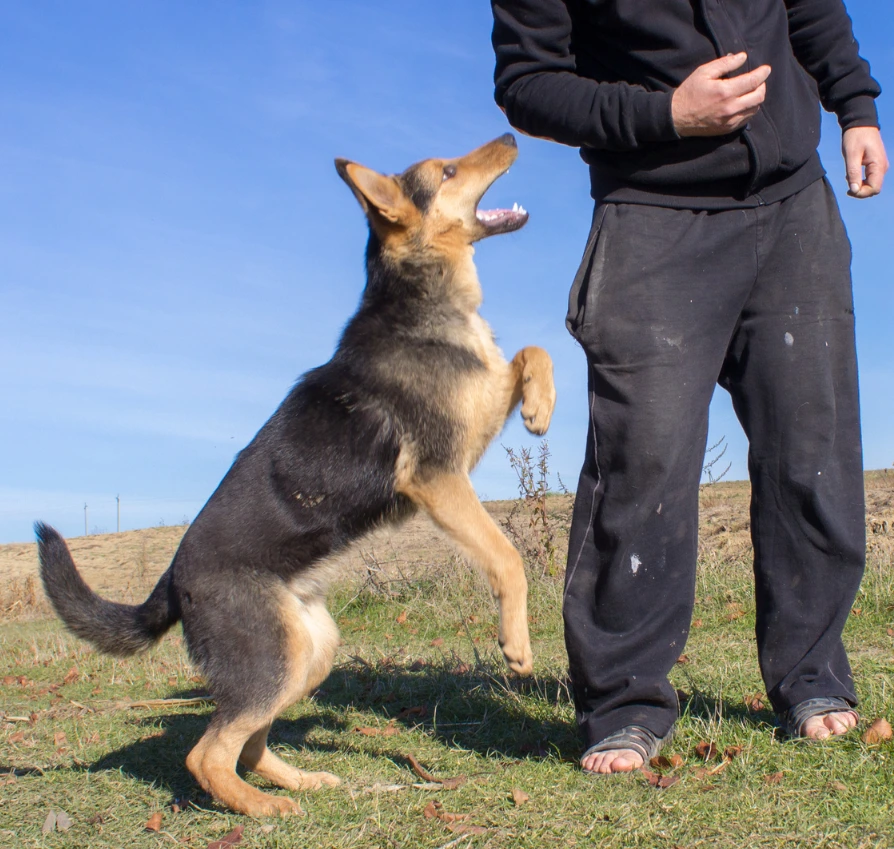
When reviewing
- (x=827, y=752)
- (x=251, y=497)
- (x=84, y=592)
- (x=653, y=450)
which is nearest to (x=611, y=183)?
(x=653, y=450)

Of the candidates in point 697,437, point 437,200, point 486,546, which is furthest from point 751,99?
point 486,546

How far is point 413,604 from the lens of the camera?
6.66 m

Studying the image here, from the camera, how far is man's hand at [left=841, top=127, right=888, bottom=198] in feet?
10.5

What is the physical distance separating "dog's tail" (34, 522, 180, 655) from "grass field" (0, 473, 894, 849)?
55 centimetres

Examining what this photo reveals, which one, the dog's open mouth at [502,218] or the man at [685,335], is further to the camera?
the dog's open mouth at [502,218]

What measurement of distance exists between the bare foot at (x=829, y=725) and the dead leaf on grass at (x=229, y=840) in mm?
1908

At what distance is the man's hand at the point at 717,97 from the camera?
104 inches

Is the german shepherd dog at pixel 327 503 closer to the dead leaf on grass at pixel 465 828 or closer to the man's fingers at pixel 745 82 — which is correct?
the dead leaf on grass at pixel 465 828

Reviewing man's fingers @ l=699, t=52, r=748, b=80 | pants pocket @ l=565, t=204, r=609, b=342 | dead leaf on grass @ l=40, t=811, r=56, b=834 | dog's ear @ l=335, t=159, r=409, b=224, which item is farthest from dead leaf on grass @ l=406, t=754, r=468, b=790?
man's fingers @ l=699, t=52, r=748, b=80

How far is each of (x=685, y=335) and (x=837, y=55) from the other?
1380mm

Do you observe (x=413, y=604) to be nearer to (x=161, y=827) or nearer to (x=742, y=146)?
(x=161, y=827)

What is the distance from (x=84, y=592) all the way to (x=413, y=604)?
11.6 ft

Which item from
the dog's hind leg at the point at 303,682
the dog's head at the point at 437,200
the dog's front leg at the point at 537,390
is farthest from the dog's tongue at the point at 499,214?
the dog's hind leg at the point at 303,682

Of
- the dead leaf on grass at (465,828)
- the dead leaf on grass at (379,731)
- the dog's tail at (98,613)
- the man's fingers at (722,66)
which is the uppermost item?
the man's fingers at (722,66)
